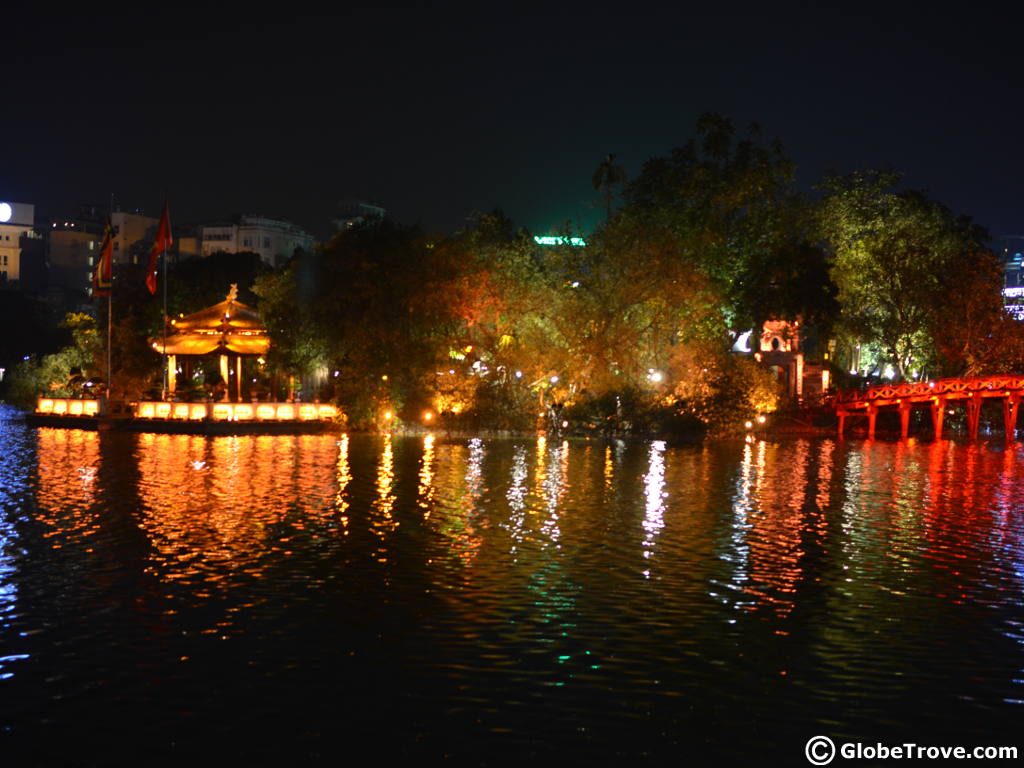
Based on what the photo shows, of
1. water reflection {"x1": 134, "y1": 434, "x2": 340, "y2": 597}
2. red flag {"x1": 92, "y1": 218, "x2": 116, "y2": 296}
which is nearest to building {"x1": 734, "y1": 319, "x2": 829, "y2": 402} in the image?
water reflection {"x1": 134, "y1": 434, "x2": 340, "y2": 597}

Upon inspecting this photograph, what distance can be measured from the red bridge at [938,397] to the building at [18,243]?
148877 millimetres

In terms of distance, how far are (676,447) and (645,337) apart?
10329 mm

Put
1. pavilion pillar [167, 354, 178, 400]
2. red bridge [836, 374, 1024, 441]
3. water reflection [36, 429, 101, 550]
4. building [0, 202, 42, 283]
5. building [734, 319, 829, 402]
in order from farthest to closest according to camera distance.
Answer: building [0, 202, 42, 283], building [734, 319, 829, 402], pavilion pillar [167, 354, 178, 400], red bridge [836, 374, 1024, 441], water reflection [36, 429, 101, 550]

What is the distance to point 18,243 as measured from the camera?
17812cm

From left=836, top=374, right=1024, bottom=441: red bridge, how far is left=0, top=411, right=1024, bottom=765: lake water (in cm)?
2809

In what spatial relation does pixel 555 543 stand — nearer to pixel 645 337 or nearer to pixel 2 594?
pixel 2 594

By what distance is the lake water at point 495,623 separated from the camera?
35.2 ft

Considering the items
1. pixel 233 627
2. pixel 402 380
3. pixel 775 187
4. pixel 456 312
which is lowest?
pixel 233 627

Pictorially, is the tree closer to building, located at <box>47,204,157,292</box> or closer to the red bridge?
the red bridge

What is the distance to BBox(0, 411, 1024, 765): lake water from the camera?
35.2 feet

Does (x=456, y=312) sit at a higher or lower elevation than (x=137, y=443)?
higher

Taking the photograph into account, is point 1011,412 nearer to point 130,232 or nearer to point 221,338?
point 221,338

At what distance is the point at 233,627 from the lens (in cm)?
1427

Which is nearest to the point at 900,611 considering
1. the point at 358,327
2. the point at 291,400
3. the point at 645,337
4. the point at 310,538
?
the point at 310,538
